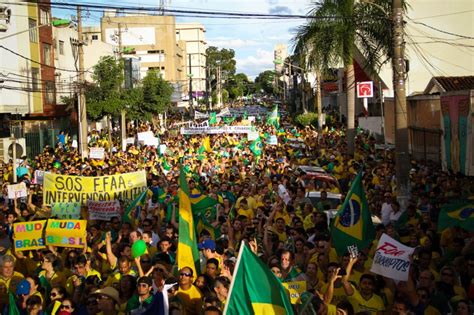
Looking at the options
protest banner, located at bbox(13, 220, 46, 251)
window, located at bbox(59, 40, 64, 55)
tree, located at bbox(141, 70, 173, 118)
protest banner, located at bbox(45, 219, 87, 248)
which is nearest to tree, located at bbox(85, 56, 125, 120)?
window, located at bbox(59, 40, 64, 55)

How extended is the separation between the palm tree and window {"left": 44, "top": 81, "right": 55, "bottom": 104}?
1862cm

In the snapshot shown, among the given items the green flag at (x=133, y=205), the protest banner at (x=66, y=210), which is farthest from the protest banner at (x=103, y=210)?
the protest banner at (x=66, y=210)

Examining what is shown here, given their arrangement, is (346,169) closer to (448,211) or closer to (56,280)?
(448,211)

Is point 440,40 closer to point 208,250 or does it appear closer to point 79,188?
point 79,188

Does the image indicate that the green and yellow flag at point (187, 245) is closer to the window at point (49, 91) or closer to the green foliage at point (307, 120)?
the window at point (49, 91)

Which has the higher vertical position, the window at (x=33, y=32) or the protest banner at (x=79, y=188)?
the window at (x=33, y=32)

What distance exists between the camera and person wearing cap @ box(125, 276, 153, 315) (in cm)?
707

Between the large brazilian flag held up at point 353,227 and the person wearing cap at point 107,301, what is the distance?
11.1ft

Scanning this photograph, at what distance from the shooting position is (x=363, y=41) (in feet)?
78.3

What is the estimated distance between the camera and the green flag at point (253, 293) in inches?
237

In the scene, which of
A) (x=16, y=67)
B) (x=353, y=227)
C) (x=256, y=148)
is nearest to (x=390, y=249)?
(x=353, y=227)

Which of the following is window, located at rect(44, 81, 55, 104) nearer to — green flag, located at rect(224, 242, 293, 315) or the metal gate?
the metal gate

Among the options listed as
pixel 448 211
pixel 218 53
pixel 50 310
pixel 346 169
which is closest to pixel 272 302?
pixel 50 310

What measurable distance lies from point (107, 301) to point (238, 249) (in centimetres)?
351
